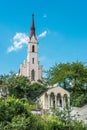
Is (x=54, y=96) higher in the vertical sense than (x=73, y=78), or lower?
lower

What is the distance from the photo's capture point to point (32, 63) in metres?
104

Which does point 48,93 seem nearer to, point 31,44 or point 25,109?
point 25,109

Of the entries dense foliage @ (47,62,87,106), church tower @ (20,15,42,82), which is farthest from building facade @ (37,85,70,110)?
church tower @ (20,15,42,82)

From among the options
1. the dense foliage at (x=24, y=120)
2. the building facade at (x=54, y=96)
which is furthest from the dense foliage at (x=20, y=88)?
the dense foliage at (x=24, y=120)

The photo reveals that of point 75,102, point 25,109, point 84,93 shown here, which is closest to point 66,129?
point 25,109

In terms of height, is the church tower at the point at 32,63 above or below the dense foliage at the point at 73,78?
above

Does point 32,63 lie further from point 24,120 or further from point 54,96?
point 24,120

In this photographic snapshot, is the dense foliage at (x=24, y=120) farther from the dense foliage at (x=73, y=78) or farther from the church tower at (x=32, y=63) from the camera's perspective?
the church tower at (x=32, y=63)

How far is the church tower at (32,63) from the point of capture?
101431 millimetres

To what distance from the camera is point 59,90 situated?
233 feet

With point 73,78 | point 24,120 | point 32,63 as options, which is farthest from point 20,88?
point 32,63

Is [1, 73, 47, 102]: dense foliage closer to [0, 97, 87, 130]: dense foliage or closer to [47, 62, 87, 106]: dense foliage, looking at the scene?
[47, 62, 87, 106]: dense foliage

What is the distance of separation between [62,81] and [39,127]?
33134 millimetres

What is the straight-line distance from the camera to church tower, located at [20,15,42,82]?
333 feet
